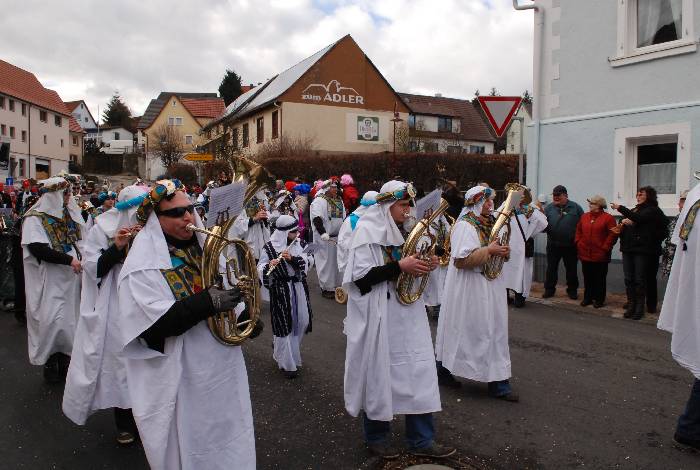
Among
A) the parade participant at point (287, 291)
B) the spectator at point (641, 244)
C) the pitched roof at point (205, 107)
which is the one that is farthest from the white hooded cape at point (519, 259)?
the pitched roof at point (205, 107)

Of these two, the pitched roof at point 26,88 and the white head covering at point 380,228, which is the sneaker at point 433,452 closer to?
the white head covering at point 380,228

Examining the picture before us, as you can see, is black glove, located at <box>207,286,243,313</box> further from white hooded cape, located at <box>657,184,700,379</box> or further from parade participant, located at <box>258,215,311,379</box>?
white hooded cape, located at <box>657,184,700,379</box>

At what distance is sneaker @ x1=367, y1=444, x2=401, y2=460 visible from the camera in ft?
13.9

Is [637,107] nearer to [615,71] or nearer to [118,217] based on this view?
[615,71]

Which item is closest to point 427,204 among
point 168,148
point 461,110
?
point 168,148

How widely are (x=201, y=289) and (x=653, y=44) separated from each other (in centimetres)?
1103

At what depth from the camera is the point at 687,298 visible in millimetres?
4387

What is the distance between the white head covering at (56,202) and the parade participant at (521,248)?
6.22m

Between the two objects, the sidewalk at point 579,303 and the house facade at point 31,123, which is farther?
the house facade at point 31,123

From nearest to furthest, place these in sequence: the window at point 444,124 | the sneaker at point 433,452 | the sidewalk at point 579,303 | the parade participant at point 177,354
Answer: the parade participant at point 177,354 → the sneaker at point 433,452 → the sidewalk at point 579,303 → the window at point 444,124

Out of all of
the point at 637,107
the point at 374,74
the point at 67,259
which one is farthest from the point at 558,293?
the point at 374,74

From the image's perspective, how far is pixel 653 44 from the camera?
1120 cm

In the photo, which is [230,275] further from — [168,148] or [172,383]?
[168,148]

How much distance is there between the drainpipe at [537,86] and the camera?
42.1ft
